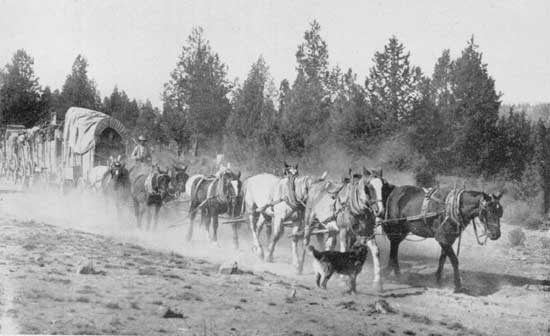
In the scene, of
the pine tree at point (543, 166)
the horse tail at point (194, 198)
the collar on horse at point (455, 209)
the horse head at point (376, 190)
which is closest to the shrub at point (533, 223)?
the pine tree at point (543, 166)

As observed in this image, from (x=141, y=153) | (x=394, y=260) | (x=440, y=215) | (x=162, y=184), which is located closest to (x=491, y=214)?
(x=440, y=215)

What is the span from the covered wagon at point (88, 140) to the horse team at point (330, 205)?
2466 mm

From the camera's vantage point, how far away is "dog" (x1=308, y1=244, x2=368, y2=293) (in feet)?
31.3

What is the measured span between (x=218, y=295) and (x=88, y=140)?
12.2 m

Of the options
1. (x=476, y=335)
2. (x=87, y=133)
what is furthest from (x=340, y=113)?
(x=476, y=335)

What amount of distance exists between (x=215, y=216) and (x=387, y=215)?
16.5 ft

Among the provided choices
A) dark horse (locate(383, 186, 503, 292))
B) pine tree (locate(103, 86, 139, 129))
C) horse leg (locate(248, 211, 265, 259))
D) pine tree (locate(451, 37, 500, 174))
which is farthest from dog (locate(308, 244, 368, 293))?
pine tree (locate(103, 86, 139, 129))

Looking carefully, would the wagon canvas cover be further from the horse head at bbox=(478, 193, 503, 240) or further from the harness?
the horse head at bbox=(478, 193, 503, 240)

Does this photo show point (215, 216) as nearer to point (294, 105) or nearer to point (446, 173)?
point (294, 105)

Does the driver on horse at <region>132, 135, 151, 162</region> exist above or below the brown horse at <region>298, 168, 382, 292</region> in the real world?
above

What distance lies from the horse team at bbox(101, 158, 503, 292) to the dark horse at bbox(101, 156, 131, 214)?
31 millimetres

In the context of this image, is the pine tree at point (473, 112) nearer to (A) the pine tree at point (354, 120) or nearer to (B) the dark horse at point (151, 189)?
(A) the pine tree at point (354, 120)

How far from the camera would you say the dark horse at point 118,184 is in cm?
1683

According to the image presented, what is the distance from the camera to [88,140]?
1895cm
